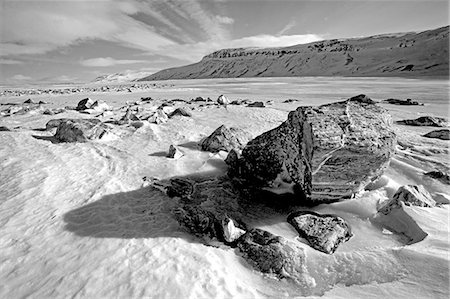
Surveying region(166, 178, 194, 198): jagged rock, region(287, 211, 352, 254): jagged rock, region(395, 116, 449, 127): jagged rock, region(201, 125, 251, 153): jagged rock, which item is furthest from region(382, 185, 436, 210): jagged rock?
region(395, 116, 449, 127): jagged rock

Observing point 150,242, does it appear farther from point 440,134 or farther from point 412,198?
point 440,134

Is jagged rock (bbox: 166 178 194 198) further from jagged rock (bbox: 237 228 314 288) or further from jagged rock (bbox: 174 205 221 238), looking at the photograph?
jagged rock (bbox: 237 228 314 288)

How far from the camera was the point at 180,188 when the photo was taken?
5.24m

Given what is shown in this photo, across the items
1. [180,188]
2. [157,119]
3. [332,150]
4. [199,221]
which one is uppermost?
[157,119]

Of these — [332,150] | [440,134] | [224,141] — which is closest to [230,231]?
[332,150]

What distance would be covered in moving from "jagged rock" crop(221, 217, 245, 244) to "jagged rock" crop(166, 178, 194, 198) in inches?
49.8

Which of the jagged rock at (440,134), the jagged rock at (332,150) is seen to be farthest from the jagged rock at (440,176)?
the jagged rock at (440,134)

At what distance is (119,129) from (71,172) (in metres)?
2.99

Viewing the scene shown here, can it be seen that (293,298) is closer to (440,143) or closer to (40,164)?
(40,164)

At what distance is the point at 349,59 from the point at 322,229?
92901 mm

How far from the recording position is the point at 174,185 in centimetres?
529

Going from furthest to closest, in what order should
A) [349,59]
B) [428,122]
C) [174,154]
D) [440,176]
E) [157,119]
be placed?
1. [349,59]
2. [428,122]
3. [157,119]
4. [174,154]
5. [440,176]

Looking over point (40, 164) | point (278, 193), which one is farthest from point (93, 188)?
point (278, 193)

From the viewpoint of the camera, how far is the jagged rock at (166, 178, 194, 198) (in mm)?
Result: 5113
